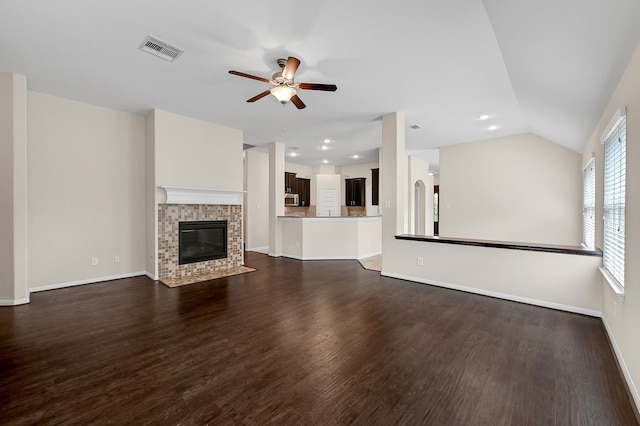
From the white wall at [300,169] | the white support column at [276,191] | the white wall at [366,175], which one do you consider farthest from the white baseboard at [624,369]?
the white wall at [300,169]

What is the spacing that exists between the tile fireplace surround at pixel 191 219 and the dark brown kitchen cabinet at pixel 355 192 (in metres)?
4.64

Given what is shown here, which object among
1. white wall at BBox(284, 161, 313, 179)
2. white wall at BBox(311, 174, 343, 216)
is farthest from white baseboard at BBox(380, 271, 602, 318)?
white wall at BBox(284, 161, 313, 179)

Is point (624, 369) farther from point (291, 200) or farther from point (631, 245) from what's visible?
point (291, 200)

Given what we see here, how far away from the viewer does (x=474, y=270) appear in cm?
400

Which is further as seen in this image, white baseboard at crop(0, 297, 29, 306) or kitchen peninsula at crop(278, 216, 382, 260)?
kitchen peninsula at crop(278, 216, 382, 260)

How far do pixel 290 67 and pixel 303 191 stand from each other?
267 inches

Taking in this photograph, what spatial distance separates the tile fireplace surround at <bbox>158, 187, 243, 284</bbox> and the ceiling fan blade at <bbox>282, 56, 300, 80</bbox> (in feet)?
9.86

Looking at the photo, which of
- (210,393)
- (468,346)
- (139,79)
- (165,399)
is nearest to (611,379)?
(468,346)

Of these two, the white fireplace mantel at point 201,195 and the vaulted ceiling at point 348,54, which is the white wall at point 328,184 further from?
the vaulted ceiling at point 348,54

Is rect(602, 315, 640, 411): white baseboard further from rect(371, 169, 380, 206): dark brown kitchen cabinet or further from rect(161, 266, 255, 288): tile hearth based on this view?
rect(371, 169, 380, 206): dark brown kitchen cabinet

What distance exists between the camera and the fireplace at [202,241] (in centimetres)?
496

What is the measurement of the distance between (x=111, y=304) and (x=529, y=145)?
763 cm

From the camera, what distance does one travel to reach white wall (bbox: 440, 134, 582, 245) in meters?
5.26

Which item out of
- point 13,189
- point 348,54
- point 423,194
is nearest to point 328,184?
point 423,194
